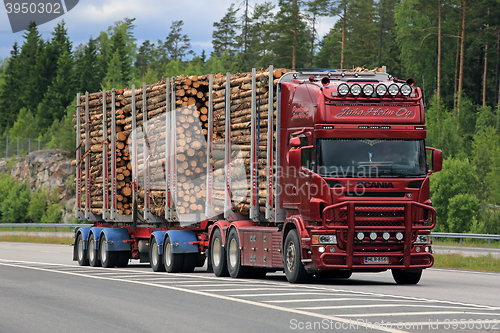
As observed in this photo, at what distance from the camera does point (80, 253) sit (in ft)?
76.4

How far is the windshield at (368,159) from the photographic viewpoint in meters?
13.6

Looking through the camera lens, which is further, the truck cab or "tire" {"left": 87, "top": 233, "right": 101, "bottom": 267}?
"tire" {"left": 87, "top": 233, "right": 101, "bottom": 267}

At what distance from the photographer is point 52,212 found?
64.8 m

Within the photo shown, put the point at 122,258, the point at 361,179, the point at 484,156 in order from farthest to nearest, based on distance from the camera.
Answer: the point at 484,156, the point at 122,258, the point at 361,179

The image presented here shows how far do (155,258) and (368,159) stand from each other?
25.4ft

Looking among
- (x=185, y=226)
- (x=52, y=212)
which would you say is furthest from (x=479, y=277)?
(x=52, y=212)

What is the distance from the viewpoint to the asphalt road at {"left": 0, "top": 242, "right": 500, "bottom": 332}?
9000mm

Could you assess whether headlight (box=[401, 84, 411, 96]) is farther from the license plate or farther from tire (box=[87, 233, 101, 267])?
tire (box=[87, 233, 101, 267])

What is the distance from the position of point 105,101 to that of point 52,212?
4453 cm

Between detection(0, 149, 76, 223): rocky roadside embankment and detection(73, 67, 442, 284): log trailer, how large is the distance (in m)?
48.1

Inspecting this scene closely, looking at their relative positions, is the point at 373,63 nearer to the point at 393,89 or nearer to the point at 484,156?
the point at 484,156

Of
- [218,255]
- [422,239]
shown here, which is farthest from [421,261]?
[218,255]

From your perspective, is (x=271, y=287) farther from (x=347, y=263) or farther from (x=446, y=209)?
(x=446, y=209)

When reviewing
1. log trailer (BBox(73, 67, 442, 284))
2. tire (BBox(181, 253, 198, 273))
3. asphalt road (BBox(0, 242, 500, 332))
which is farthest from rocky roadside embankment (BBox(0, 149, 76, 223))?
asphalt road (BBox(0, 242, 500, 332))
